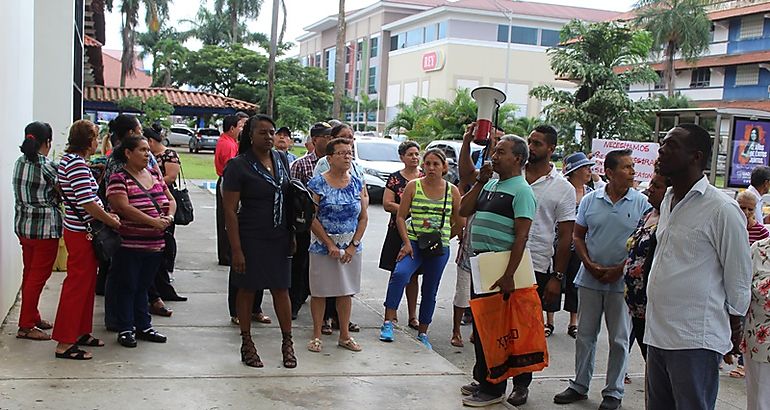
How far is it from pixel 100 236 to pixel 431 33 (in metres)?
63.6

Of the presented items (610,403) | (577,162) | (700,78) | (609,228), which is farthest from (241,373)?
(700,78)

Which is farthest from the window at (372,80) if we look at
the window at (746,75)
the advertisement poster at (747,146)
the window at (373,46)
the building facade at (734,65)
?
the advertisement poster at (747,146)

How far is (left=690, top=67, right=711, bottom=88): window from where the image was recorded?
1974 inches

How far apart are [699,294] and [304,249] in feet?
14.1

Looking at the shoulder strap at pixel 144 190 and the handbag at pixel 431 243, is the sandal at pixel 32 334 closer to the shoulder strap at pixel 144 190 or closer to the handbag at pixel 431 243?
the shoulder strap at pixel 144 190

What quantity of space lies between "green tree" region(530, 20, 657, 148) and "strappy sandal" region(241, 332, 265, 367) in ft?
65.9

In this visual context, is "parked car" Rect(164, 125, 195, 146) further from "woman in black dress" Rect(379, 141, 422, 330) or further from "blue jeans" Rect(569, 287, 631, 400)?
"blue jeans" Rect(569, 287, 631, 400)

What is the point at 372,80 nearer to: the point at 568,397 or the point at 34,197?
the point at 34,197

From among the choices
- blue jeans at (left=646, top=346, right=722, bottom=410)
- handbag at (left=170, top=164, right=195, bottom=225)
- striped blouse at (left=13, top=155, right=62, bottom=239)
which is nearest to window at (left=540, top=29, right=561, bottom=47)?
handbag at (left=170, top=164, right=195, bottom=225)

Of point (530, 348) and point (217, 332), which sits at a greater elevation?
point (530, 348)

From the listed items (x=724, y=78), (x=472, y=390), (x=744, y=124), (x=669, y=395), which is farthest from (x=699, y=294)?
(x=724, y=78)

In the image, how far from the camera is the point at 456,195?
693 cm

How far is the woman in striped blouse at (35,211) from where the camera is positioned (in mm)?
5688

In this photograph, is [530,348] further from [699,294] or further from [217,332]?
[217,332]
